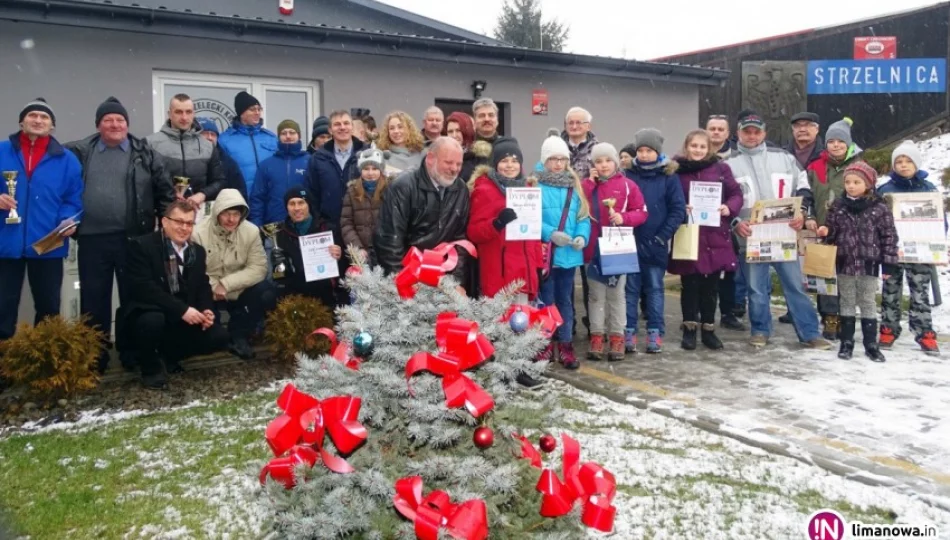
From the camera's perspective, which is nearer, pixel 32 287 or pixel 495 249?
pixel 32 287

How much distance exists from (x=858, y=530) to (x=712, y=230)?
4.06 metres

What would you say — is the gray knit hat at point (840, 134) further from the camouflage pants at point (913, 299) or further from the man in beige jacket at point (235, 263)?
the man in beige jacket at point (235, 263)

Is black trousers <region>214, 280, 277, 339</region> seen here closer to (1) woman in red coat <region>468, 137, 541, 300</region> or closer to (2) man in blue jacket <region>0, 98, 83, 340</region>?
(2) man in blue jacket <region>0, 98, 83, 340</region>

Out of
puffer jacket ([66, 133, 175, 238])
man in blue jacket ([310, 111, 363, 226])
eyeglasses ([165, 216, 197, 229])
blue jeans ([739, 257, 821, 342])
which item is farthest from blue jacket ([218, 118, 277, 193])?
blue jeans ([739, 257, 821, 342])

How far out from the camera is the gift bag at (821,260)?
6.87 metres

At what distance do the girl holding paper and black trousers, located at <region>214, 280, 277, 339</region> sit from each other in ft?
12.7

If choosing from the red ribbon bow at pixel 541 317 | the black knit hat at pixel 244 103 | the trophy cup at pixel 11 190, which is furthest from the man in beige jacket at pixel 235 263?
the red ribbon bow at pixel 541 317

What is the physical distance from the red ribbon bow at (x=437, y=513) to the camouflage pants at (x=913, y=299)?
628 cm

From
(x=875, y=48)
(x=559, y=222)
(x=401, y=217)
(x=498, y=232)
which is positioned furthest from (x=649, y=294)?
(x=875, y=48)

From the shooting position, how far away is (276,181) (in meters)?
7.08

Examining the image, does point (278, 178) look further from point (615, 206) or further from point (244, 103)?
point (615, 206)

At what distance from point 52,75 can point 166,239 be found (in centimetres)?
345

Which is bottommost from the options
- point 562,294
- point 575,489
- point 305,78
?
point 575,489

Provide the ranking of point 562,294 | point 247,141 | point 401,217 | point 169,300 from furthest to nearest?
point 247,141 → point 562,294 → point 169,300 → point 401,217
